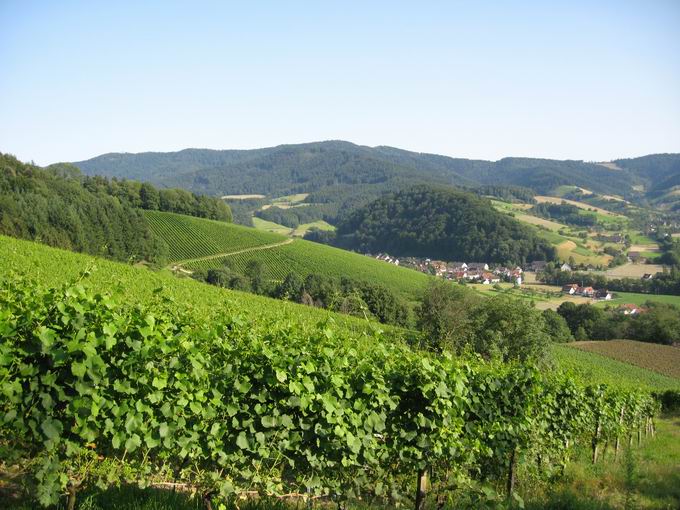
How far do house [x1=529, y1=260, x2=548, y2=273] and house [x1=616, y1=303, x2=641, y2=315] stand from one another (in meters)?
35.1

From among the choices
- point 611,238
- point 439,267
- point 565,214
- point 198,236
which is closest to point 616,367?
point 198,236

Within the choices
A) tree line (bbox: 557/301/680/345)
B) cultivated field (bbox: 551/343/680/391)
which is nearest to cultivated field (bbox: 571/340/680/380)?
cultivated field (bbox: 551/343/680/391)

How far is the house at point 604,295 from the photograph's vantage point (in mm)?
90875

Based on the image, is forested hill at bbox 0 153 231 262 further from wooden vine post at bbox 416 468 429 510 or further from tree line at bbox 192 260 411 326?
wooden vine post at bbox 416 468 429 510

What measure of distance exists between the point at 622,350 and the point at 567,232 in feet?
334

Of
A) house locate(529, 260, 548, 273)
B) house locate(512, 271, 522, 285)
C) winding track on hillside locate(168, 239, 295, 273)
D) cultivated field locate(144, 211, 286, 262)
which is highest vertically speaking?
cultivated field locate(144, 211, 286, 262)

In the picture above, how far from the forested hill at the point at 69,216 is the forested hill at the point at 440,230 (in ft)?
282

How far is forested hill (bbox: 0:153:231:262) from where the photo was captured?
5491cm

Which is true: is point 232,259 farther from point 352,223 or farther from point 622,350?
point 352,223

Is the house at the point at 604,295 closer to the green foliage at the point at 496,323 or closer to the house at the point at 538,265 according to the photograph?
the house at the point at 538,265

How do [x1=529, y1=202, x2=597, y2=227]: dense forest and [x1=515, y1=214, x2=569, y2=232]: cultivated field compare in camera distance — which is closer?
[x1=515, y1=214, x2=569, y2=232]: cultivated field

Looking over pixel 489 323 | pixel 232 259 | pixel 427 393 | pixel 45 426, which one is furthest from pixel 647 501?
pixel 232 259

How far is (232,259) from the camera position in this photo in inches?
2975

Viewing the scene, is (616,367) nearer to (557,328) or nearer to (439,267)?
(557,328)
